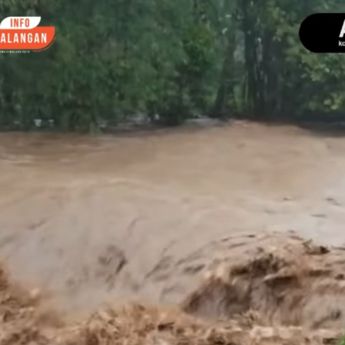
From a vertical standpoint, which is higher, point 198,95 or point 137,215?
point 198,95

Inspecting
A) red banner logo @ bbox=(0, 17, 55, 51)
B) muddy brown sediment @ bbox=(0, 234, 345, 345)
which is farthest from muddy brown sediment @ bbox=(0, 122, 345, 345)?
red banner logo @ bbox=(0, 17, 55, 51)

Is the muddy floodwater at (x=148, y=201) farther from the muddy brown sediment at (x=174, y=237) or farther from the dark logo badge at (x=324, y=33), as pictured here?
the dark logo badge at (x=324, y=33)

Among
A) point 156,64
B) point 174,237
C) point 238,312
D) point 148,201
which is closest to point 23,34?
point 156,64

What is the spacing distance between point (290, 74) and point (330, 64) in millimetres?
190

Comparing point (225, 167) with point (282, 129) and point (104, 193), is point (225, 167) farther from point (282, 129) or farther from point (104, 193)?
point (104, 193)

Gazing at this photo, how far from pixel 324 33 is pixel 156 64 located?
0.63m

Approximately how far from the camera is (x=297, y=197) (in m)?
2.41

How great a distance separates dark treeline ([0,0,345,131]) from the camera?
2.61 m

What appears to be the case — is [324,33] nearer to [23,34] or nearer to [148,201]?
[148,201]

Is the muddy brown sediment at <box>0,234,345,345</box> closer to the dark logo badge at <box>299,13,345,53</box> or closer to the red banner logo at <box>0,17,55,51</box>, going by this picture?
the dark logo badge at <box>299,13,345,53</box>

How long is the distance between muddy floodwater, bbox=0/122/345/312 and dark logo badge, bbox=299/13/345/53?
34 cm

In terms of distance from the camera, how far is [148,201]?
7.93 ft

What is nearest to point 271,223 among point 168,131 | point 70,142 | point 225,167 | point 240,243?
point 240,243

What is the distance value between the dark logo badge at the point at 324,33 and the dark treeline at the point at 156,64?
0.22 metres
